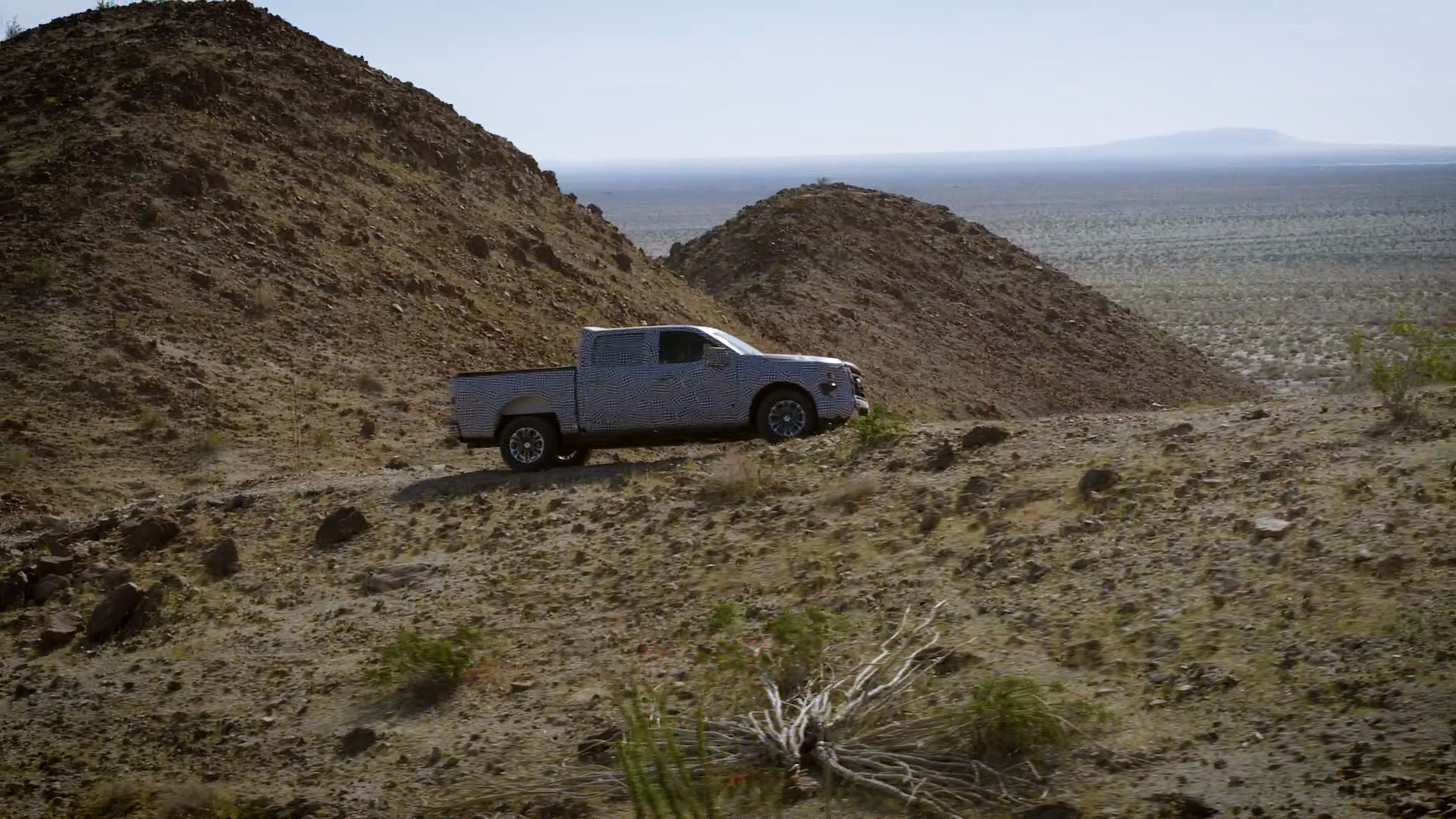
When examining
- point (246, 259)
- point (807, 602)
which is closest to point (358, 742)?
point (807, 602)

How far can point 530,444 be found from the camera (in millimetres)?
18453

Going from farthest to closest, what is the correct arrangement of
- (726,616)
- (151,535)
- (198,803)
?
(151,535), (726,616), (198,803)

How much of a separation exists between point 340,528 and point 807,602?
5633mm

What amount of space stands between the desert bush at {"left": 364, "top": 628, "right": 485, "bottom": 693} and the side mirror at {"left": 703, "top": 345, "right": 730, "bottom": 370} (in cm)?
617

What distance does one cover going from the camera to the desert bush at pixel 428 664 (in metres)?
12.0

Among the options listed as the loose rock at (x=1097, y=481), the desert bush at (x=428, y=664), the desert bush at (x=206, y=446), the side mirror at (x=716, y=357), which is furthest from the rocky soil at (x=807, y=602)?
the desert bush at (x=206, y=446)

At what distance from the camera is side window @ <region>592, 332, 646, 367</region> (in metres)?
18.4

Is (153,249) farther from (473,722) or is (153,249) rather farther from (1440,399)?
(1440,399)

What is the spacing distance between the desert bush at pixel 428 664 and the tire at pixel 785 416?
244 inches

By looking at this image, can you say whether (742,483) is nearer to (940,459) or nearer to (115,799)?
(940,459)

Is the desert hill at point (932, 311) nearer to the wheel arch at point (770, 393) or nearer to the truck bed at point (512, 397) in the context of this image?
the wheel arch at point (770, 393)

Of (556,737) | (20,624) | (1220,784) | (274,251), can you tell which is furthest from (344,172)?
(1220,784)

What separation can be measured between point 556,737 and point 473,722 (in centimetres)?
81

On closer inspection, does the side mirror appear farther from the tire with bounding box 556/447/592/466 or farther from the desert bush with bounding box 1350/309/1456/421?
the desert bush with bounding box 1350/309/1456/421
